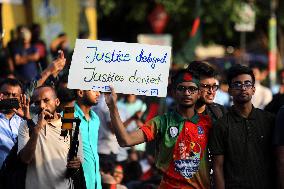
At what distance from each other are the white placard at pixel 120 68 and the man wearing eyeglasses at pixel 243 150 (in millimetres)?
628

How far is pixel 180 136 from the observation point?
7.71 metres

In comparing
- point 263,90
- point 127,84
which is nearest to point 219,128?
point 127,84

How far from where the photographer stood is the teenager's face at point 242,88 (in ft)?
25.4

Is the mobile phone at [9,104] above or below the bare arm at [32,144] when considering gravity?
above

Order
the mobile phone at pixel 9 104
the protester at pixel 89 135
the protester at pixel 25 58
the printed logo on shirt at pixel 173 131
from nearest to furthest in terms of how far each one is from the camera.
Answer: the printed logo on shirt at pixel 173 131, the mobile phone at pixel 9 104, the protester at pixel 89 135, the protester at pixel 25 58

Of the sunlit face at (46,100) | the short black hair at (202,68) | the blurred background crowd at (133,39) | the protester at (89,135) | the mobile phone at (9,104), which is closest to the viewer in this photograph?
the sunlit face at (46,100)

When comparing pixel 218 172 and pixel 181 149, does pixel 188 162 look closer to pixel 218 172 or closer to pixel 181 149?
pixel 181 149

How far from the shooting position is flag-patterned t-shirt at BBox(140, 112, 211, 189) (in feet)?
25.1

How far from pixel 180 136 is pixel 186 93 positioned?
0.37 metres

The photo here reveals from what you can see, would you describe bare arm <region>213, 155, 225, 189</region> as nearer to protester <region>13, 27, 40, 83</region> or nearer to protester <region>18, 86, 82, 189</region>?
protester <region>18, 86, 82, 189</region>

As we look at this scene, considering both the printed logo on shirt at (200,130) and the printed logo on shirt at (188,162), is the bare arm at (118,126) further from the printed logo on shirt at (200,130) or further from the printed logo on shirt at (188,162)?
the printed logo on shirt at (200,130)

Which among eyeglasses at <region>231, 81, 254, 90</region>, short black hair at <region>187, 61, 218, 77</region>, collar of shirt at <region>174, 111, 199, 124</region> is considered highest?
short black hair at <region>187, 61, 218, 77</region>

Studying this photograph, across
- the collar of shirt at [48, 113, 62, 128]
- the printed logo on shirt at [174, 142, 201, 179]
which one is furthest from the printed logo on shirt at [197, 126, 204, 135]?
the collar of shirt at [48, 113, 62, 128]

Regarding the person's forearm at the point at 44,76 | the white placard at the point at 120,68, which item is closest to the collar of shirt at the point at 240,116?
the white placard at the point at 120,68
